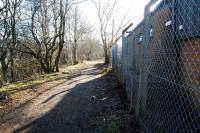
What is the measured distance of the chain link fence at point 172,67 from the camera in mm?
2014

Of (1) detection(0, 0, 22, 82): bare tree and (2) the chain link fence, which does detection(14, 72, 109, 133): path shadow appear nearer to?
(2) the chain link fence

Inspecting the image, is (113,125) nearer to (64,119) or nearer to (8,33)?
(64,119)

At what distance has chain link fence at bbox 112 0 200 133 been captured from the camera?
2.01m

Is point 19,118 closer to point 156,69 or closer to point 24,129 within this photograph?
point 24,129

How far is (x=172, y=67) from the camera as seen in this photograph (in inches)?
96.3

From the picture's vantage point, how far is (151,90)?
3.38m

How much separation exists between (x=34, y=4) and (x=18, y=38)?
307 centimetres

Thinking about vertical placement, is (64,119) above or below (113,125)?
below

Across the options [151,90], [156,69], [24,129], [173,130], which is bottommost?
[24,129]

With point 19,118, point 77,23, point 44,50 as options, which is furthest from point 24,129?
point 77,23

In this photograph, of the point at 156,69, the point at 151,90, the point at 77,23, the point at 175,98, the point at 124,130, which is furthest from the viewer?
the point at 77,23

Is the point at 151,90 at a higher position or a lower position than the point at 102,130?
higher

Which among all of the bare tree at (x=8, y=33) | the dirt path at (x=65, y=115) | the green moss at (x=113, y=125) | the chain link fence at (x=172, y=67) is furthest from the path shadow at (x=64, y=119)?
the bare tree at (x=8, y=33)

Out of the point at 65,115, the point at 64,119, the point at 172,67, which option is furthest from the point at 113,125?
the point at 172,67
